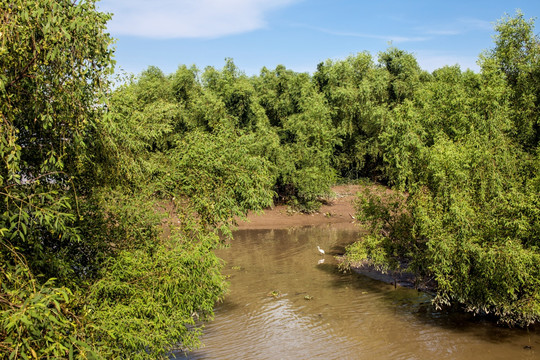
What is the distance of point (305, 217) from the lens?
49688 mm

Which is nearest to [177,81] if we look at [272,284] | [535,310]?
[272,284]

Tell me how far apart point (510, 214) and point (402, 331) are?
24.3 feet

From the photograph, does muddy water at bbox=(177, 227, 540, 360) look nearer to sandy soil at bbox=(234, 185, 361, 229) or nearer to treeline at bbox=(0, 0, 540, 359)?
treeline at bbox=(0, 0, 540, 359)

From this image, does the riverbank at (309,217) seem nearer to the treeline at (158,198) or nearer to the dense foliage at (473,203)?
the treeline at (158,198)

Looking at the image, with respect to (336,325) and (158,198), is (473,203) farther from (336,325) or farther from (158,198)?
(158,198)

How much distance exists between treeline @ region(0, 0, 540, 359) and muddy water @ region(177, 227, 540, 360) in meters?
1.32

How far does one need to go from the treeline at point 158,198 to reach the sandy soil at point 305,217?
16943mm

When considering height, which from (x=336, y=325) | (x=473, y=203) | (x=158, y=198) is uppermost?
(x=158, y=198)

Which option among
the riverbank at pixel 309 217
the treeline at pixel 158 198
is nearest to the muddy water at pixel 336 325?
the treeline at pixel 158 198

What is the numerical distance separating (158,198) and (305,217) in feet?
114

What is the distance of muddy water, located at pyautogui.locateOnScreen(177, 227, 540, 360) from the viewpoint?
18.9m

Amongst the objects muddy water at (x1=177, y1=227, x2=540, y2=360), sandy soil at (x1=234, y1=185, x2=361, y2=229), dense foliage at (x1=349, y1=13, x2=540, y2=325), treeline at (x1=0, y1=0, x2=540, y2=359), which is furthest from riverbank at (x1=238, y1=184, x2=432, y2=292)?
dense foliage at (x1=349, y1=13, x2=540, y2=325)

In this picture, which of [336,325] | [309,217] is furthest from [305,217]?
[336,325]

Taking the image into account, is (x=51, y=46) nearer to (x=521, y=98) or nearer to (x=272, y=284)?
(x=272, y=284)
